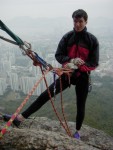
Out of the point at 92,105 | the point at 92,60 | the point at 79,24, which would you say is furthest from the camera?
the point at 92,105

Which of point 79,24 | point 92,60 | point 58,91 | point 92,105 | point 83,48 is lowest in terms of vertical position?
point 92,105

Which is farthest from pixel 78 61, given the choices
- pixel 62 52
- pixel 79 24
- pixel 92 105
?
pixel 92 105

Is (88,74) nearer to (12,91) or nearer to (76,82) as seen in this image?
(76,82)

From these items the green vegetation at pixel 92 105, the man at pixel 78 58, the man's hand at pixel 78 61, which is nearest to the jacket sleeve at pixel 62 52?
the man at pixel 78 58

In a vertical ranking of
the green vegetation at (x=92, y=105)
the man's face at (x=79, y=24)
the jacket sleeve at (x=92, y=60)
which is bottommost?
the green vegetation at (x=92, y=105)

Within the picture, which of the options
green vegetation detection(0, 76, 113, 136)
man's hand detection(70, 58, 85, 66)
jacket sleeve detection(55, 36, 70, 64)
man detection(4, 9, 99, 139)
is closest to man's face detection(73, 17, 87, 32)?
man detection(4, 9, 99, 139)

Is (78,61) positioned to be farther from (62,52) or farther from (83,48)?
(62,52)

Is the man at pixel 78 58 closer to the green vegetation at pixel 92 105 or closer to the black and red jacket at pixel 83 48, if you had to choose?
the black and red jacket at pixel 83 48
